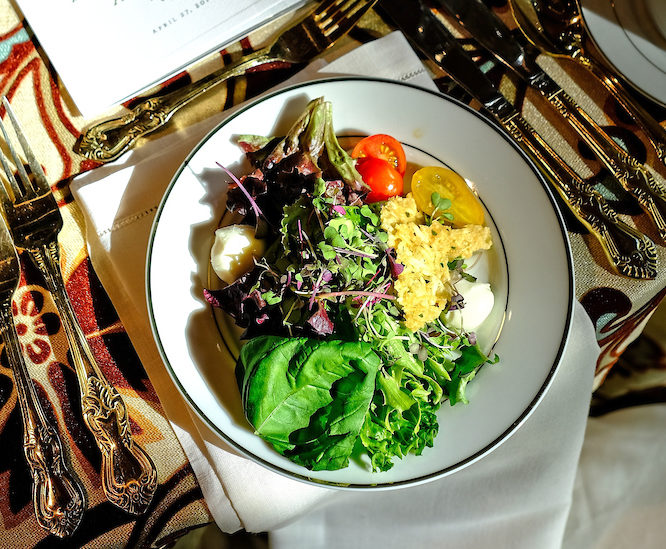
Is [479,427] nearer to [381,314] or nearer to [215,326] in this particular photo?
[381,314]

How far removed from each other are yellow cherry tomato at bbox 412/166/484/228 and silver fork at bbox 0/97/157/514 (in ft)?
2.01

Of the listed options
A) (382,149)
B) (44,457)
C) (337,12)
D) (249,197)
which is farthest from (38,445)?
(337,12)

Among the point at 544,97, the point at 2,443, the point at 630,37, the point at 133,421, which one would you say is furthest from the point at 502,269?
the point at 2,443

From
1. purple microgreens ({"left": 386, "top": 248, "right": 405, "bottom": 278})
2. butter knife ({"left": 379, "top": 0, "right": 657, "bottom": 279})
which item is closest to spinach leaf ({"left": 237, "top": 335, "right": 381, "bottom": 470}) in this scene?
purple microgreens ({"left": 386, "top": 248, "right": 405, "bottom": 278})

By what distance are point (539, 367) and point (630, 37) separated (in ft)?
1.91

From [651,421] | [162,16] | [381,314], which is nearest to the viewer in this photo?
[381,314]

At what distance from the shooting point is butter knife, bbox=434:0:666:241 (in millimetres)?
999

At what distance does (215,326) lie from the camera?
3.15 feet

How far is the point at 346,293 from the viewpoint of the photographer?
0.87m

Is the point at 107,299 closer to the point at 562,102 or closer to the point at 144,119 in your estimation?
the point at 144,119

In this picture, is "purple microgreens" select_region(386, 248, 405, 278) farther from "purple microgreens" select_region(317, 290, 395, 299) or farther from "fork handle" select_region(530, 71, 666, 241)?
"fork handle" select_region(530, 71, 666, 241)

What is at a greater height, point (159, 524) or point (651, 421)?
point (159, 524)

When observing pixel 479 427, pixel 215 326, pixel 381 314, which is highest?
pixel 215 326

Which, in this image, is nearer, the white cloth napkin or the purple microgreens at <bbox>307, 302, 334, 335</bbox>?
the purple microgreens at <bbox>307, 302, 334, 335</bbox>
